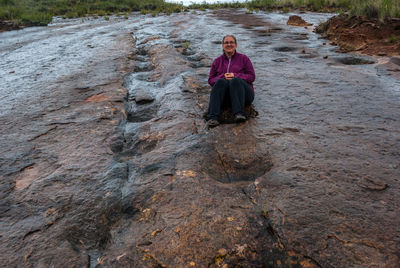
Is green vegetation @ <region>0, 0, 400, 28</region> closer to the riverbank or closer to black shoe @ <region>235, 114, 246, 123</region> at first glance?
the riverbank

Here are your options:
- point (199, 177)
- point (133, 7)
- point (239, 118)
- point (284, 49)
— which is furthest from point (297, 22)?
point (133, 7)

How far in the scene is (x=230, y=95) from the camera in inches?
129

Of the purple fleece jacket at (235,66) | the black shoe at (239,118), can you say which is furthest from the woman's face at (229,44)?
the black shoe at (239,118)

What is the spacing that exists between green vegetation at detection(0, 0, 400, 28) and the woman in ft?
18.3

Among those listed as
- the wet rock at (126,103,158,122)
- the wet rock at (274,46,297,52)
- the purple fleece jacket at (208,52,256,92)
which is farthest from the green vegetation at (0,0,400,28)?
the wet rock at (126,103,158,122)

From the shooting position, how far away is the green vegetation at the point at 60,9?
15.5 m

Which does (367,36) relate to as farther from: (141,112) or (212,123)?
(141,112)

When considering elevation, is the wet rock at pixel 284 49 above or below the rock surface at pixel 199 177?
above

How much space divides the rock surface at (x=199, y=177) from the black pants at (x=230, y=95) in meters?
0.21

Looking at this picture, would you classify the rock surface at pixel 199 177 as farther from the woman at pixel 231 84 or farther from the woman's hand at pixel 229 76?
the woman's hand at pixel 229 76

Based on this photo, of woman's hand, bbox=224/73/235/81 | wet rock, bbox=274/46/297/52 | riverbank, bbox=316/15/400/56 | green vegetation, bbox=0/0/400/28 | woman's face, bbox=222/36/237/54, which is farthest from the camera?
green vegetation, bbox=0/0/400/28

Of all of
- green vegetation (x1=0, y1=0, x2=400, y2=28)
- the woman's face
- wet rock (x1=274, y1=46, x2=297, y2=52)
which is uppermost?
green vegetation (x1=0, y1=0, x2=400, y2=28)

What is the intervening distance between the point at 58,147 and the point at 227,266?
2165 millimetres

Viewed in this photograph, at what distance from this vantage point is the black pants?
320 centimetres
